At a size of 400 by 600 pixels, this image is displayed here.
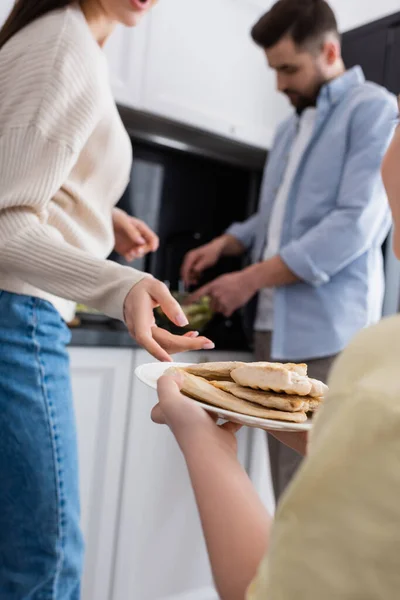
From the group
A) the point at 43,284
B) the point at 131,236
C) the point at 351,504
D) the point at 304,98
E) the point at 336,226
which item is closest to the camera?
the point at 351,504

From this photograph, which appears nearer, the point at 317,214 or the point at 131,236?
the point at 131,236

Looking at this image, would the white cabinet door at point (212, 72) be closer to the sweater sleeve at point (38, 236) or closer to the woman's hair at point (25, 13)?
the woman's hair at point (25, 13)

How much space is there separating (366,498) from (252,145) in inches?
73.9

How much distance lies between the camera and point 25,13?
3.15ft

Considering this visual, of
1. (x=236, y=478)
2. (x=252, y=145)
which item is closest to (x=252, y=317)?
(x=252, y=145)

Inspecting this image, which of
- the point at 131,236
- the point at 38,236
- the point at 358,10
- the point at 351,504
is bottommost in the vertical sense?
the point at 131,236

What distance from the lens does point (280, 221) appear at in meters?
1.73

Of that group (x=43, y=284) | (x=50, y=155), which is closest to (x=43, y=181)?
(x=50, y=155)

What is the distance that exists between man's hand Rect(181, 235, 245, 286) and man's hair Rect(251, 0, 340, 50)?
1.95 ft

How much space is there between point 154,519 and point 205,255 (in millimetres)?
779

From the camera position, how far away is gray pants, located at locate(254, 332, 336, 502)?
1.55m

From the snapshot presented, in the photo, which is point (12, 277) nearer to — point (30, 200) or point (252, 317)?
point (30, 200)

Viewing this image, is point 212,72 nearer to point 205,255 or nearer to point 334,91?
point 334,91

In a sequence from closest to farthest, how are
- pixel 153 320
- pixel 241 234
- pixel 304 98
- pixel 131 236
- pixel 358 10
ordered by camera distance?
pixel 153 320, pixel 131 236, pixel 304 98, pixel 241 234, pixel 358 10
